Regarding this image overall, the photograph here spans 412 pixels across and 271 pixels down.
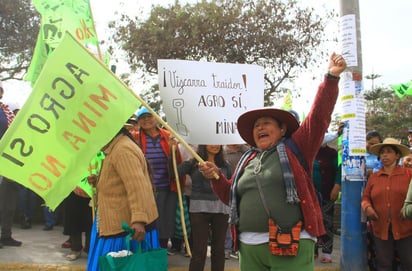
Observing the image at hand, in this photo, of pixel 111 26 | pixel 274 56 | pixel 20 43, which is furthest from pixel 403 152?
pixel 20 43

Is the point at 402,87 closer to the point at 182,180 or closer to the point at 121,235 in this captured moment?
the point at 182,180

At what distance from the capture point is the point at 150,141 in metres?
5.79

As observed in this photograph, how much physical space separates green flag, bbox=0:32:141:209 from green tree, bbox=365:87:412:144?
24.5 metres

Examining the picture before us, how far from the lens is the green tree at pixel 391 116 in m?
26.2

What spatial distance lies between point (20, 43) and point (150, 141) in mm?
13738

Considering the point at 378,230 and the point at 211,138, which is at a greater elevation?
the point at 211,138

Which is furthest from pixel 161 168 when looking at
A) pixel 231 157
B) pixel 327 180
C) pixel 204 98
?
pixel 327 180

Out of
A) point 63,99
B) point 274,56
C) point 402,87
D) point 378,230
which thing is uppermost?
point 274,56

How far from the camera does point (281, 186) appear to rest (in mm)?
2811

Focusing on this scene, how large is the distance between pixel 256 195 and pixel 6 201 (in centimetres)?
461

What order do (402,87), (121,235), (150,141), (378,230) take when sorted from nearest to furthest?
(121,235), (378,230), (150,141), (402,87)

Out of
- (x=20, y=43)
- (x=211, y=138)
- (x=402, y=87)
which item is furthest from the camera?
(x=20, y=43)

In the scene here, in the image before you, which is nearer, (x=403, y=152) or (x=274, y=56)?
(x=403, y=152)

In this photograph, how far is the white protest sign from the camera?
4.11 metres
